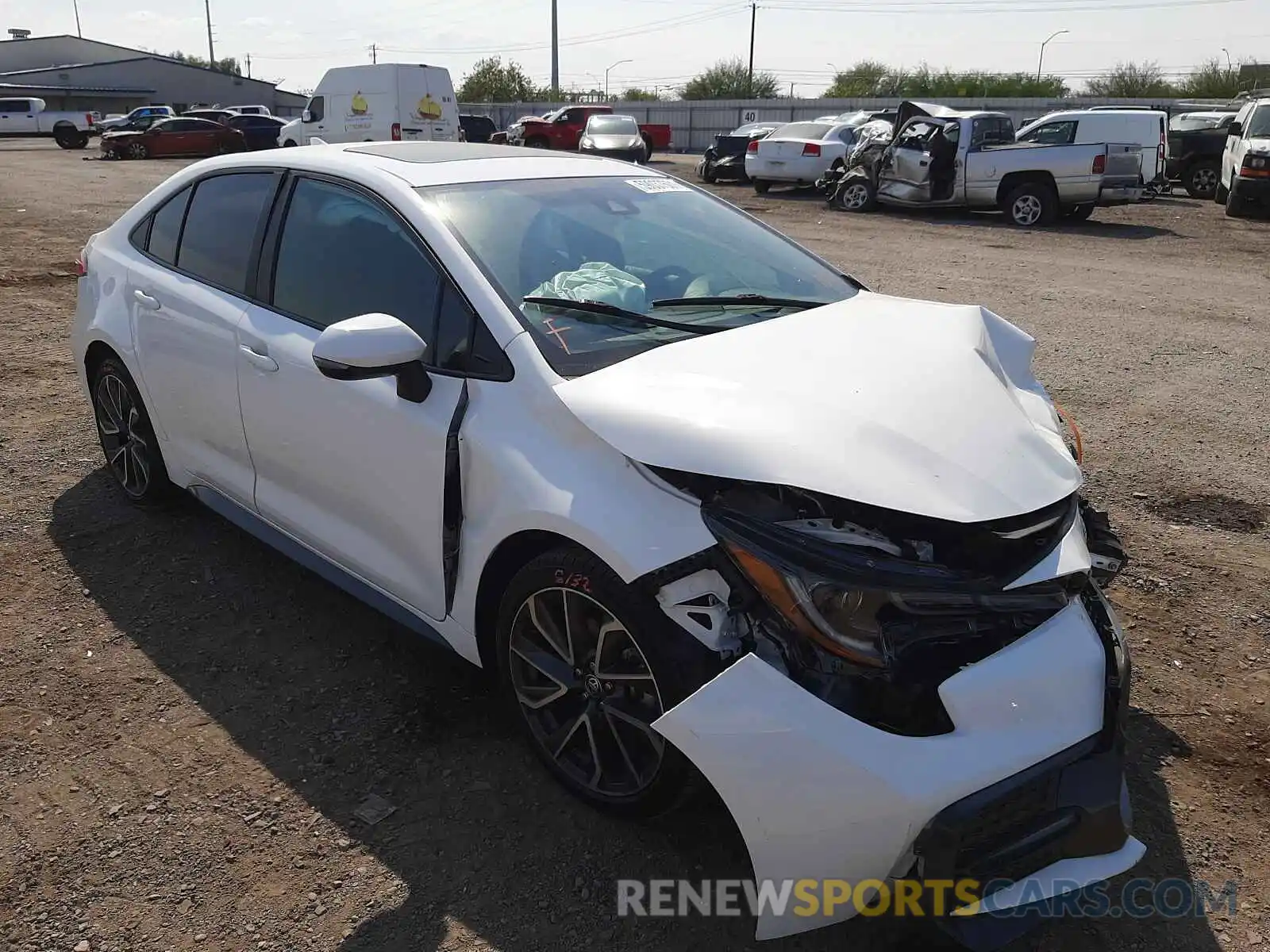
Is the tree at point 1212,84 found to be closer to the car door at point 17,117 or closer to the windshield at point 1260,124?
the windshield at point 1260,124

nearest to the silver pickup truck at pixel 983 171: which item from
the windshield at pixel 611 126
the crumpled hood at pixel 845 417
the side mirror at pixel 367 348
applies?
the windshield at pixel 611 126

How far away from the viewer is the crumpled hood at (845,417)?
2.12 metres

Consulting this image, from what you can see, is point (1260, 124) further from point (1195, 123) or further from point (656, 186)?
point (656, 186)

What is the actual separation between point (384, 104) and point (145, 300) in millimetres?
21054

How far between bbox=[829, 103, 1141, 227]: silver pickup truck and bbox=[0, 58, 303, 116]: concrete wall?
6318 centimetres

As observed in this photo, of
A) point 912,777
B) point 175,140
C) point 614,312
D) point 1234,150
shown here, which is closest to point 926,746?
point 912,777

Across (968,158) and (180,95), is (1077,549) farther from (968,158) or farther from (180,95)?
(180,95)

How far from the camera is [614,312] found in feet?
9.36

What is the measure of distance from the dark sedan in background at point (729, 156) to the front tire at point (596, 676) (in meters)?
21.3

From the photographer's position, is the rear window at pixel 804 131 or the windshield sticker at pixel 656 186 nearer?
the windshield sticker at pixel 656 186

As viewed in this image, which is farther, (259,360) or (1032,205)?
(1032,205)

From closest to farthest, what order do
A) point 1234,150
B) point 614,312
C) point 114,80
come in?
point 614,312 < point 1234,150 < point 114,80

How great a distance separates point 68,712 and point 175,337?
1447mm

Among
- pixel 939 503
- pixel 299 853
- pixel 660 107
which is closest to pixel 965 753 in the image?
pixel 939 503
